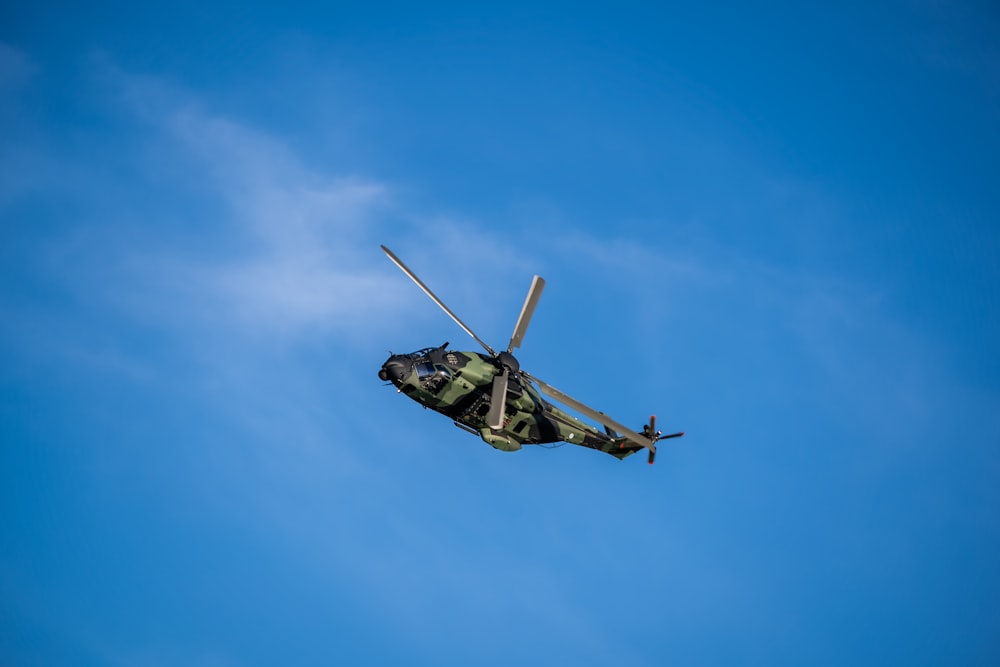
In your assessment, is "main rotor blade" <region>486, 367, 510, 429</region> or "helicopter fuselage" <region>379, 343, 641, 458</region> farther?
"helicopter fuselage" <region>379, 343, 641, 458</region>

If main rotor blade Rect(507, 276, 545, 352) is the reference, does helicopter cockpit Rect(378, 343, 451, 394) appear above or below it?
below

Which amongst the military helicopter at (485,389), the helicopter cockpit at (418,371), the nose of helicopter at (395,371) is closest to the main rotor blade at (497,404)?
the military helicopter at (485,389)

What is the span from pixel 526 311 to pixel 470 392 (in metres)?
5.00

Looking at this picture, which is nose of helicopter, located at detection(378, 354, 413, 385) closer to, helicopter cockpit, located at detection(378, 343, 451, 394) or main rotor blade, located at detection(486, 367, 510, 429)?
helicopter cockpit, located at detection(378, 343, 451, 394)

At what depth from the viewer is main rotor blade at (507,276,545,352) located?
153ft

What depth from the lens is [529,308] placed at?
46781 millimetres

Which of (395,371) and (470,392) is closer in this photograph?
(395,371)

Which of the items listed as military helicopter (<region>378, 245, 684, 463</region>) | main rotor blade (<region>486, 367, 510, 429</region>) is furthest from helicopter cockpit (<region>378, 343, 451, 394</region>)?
main rotor blade (<region>486, 367, 510, 429</region>)

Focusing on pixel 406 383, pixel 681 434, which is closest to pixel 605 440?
pixel 681 434

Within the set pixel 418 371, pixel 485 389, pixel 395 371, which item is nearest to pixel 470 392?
pixel 485 389

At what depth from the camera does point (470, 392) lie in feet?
150

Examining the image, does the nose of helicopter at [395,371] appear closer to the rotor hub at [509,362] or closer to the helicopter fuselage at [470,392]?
the helicopter fuselage at [470,392]

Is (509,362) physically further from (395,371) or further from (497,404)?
(395,371)

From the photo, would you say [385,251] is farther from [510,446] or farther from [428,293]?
[510,446]
